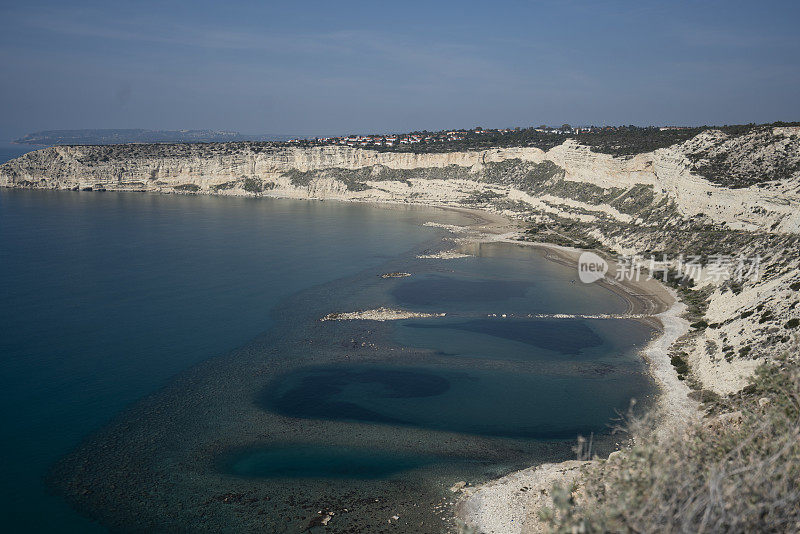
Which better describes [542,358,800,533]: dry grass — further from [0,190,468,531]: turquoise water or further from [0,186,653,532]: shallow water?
[0,190,468,531]: turquoise water

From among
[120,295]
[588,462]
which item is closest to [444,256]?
[120,295]

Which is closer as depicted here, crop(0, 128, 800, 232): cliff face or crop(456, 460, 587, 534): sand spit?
crop(456, 460, 587, 534): sand spit

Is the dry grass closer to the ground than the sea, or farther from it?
farther from it

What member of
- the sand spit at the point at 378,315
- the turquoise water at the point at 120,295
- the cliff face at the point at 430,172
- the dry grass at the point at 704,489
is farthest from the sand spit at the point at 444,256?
the dry grass at the point at 704,489

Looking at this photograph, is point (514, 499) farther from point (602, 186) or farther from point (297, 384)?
point (602, 186)

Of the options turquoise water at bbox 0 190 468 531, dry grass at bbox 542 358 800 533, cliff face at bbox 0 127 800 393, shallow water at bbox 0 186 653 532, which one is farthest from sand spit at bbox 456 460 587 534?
turquoise water at bbox 0 190 468 531

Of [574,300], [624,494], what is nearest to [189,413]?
[624,494]
